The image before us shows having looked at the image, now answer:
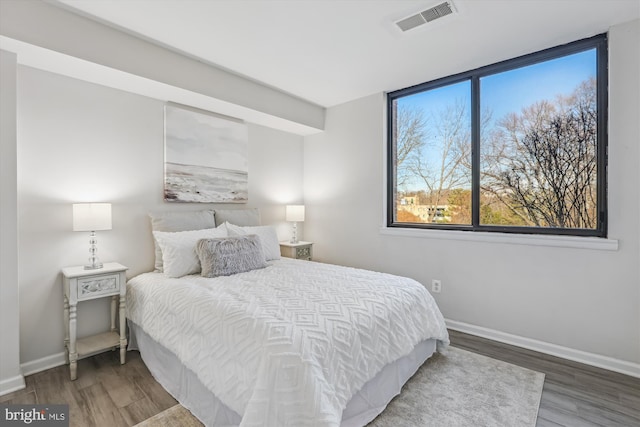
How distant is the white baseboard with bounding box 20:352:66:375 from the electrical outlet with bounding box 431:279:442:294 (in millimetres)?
3368

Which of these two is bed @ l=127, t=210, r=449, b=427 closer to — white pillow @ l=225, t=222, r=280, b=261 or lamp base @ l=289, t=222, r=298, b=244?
white pillow @ l=225, t=222, r=280, b=261

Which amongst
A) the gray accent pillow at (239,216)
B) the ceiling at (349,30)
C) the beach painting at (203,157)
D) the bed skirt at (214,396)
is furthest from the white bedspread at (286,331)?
the ceiling at (349,30)

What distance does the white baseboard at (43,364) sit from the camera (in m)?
2.27

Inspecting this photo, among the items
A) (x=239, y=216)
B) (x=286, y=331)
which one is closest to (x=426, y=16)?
(x=286, y=331)

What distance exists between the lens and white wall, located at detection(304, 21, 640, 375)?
2.27m

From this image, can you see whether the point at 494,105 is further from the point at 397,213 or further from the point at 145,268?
the point at 145,268

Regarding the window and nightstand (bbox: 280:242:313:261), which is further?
nightstand (bbox: 280:242:313:261)

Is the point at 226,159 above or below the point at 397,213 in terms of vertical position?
above

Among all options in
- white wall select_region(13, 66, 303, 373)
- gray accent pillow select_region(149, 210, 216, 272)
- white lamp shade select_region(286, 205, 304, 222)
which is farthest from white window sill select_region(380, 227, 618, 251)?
white wall select_region(13, 66, 303, 373)

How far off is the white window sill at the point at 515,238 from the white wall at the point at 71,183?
253 cm

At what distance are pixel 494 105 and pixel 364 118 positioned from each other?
1404mm

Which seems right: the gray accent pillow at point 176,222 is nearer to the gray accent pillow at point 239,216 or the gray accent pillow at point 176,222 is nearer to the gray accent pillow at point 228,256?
the gray accent pillow at point 239,216

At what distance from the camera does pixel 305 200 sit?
4.50 metres

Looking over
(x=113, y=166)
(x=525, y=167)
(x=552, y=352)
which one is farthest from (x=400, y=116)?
(x=113, y=166)
